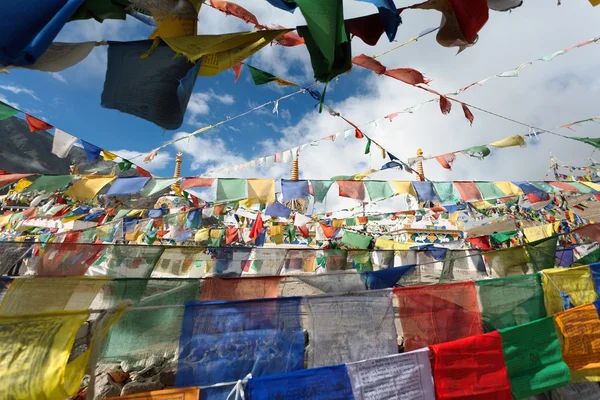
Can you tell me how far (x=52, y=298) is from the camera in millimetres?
2957

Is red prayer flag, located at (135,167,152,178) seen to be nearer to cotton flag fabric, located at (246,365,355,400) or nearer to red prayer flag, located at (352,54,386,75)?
red prayer flag, located at (352,54,386,75)

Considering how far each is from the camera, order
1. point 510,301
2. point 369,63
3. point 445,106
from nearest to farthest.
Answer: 1. point 369,63
2. point 510,301
3. point 445,106

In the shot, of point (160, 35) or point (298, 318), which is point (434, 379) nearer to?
point (298, 318)

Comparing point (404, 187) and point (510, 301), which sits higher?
point (404, 187)

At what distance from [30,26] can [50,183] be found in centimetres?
583

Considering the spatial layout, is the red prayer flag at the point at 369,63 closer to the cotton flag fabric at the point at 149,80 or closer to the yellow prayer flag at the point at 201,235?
the cotton flag fabric at the point at 149,80

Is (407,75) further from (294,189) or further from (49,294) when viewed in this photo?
(49,294)

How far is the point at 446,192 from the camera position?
7.97 m

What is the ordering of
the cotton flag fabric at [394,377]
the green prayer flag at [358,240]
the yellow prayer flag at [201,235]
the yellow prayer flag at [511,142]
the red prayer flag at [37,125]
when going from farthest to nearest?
the yellow prayer flag at [201,235] → the green prayer flag at [358,240] → the yellow prayer flag at [511,142] → the red prayer flag at [37,125] → the cotton flag fabric at [394,377]

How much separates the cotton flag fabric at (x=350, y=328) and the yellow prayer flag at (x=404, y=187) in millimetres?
4982


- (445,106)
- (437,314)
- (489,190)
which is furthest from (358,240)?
(437,314)

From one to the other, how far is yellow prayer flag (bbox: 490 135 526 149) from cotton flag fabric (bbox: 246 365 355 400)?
6834 mm

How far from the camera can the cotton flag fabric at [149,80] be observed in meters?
2.37

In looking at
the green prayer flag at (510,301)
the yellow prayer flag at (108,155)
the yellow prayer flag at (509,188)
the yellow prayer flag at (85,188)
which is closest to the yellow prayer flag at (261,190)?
the yellow prayer flag at (108,155)
